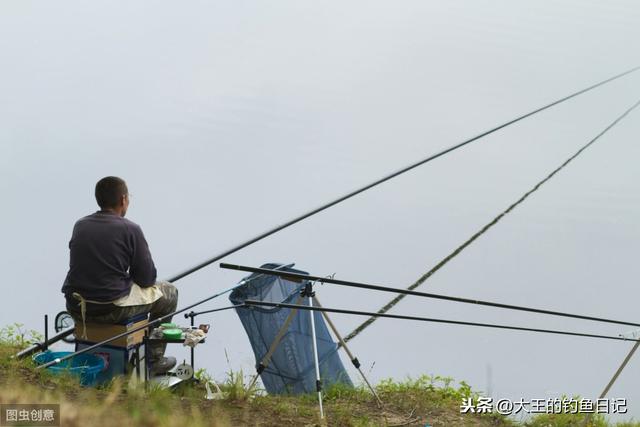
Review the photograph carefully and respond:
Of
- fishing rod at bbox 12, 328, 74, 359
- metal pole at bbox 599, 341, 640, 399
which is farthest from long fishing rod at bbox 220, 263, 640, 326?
fishing rod at bbox 12, 328, 74, 359

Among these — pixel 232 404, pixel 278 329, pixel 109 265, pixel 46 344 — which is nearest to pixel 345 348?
pixel 278 329

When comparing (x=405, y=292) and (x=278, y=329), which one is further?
(x=278, y=329)

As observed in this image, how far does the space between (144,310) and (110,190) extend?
2.38ft

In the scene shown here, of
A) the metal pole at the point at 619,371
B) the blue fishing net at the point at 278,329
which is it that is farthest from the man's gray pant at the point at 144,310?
the metal pole at the point at 619,371

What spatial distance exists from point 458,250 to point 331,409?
1.62 meters

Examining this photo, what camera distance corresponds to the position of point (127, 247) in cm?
461

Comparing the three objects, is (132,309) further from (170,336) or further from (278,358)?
(278,358)

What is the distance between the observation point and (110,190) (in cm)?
465

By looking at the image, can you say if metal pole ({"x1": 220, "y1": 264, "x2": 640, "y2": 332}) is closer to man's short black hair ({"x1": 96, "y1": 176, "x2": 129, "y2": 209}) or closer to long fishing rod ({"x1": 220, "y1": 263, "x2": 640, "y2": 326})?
long fishing rod ({"x1": 220, "y1": 263, "x2": 640, "y2": 326})

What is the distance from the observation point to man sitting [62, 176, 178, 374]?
457 cm

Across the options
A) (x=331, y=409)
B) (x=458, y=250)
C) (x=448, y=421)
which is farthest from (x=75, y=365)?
(x=458, y=250)

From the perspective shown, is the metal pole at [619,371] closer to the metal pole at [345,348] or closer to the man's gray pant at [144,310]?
the metal pole at [345,348]

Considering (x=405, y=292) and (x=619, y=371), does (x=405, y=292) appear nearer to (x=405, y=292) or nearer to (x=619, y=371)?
(x=405, y=292)

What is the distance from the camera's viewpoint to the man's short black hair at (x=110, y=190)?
15.3ft
